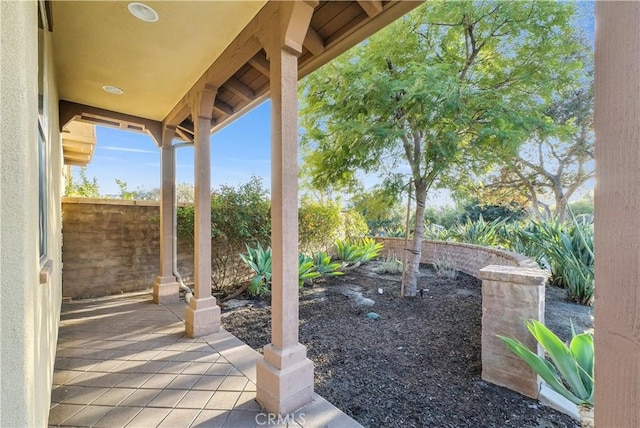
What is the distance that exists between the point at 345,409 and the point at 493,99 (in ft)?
13.3

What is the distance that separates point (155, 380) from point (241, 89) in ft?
10.6

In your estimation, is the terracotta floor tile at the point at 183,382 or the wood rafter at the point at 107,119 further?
the wood rafter at the point at 107,119

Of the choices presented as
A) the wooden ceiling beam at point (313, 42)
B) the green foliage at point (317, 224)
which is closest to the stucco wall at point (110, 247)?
the green foliage at point (317, 224)

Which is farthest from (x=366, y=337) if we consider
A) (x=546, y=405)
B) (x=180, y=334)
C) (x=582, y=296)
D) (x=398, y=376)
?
(x=582, y=296)

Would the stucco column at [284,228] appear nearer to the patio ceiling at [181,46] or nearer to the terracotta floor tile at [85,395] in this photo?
the patio ceiling at [181,46]

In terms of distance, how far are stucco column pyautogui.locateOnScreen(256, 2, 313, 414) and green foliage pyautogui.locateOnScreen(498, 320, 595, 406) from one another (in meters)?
1.62

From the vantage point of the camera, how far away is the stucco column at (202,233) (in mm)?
3242

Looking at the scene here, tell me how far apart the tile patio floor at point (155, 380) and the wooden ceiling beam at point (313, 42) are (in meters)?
2.90

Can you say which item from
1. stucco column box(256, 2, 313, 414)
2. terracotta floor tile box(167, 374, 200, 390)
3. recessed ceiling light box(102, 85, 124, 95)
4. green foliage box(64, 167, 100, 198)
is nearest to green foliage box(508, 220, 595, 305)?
stucco column box(256, 2, 313, 414)

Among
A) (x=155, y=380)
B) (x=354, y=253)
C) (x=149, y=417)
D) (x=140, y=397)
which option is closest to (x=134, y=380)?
(x=155, y=380)

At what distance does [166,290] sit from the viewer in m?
4.52

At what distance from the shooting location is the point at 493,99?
3.80m

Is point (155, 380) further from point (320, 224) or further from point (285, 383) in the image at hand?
point (320, 224)

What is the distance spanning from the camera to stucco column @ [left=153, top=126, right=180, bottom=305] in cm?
450
